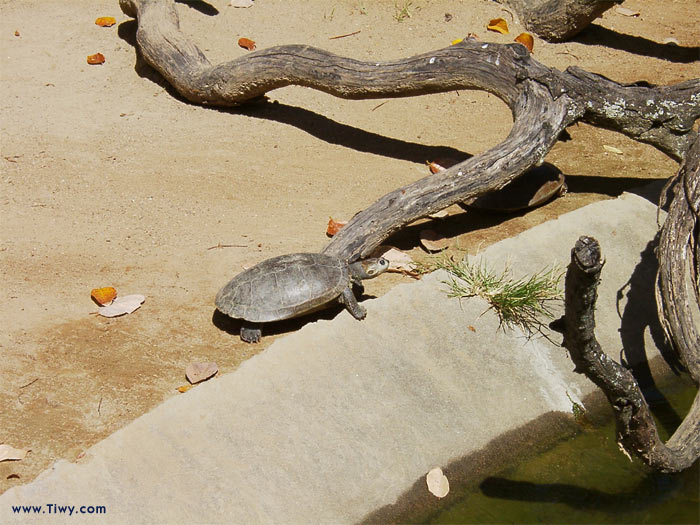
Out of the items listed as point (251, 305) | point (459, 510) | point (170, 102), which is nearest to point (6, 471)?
point (251, 305)

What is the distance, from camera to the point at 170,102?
25.0 feet

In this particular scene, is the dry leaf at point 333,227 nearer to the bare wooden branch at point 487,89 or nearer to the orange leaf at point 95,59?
the bare wooden branch at point 487,89

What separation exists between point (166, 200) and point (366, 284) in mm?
1876

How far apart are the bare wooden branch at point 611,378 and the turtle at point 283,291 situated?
1.85 metres

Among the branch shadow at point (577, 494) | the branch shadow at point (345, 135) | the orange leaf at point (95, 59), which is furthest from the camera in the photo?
the orange leaf at point (95, 59)

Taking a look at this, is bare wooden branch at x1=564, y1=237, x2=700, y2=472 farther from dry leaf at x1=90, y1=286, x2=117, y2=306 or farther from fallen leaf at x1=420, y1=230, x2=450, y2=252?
dry leaf at x1=90, y1=286, x2=117, y2=306

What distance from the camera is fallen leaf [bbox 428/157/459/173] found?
6734 millimetres

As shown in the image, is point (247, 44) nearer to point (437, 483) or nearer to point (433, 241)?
point (433, 241)

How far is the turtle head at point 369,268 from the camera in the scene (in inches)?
208

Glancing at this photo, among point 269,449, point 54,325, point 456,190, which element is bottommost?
point 54,325

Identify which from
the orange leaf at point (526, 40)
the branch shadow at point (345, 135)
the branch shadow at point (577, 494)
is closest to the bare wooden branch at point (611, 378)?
the branch shadow at point (577, 494)

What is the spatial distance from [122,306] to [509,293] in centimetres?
259

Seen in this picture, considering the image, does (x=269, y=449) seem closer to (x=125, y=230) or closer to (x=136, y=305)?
(x=136, y=305)

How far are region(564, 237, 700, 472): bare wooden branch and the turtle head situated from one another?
210 centimetres
